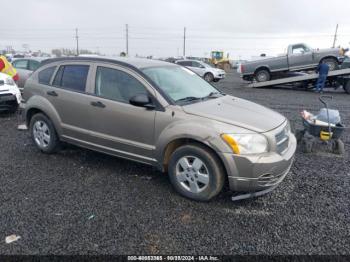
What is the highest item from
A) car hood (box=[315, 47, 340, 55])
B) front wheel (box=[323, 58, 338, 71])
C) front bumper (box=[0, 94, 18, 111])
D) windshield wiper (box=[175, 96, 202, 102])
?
car hood (box=[315, 47, 340, 55])

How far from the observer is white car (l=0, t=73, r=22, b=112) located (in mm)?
6594

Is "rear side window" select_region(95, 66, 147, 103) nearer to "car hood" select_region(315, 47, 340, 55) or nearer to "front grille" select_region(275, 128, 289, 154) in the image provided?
"front grille" select_region(275, 128, 289, 154)

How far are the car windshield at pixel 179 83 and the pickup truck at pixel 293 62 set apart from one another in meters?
12.3

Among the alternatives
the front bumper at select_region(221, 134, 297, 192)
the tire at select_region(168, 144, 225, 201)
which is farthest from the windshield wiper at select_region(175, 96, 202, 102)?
the front bumper at select_region(221, 134, 297, 192)

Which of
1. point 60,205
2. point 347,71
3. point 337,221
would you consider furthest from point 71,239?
point 347,71

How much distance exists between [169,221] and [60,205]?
1.32 meters

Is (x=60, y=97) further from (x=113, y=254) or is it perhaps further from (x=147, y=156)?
(x=113, y=254)

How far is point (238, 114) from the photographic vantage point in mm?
3184

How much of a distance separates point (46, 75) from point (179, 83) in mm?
2375

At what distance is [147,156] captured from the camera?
11.3ft

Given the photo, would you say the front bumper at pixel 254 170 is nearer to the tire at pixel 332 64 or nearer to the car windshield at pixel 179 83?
the car windshield at pixel 179 83

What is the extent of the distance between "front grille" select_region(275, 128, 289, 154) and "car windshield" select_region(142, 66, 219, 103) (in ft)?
3.78

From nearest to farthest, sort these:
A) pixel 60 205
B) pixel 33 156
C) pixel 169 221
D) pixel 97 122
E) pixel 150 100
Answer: pixel 169 221 → pixel 60 205 → pixel 150 100 → pixel 97 122 → pixel 33 156

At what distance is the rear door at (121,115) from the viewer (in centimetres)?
338
